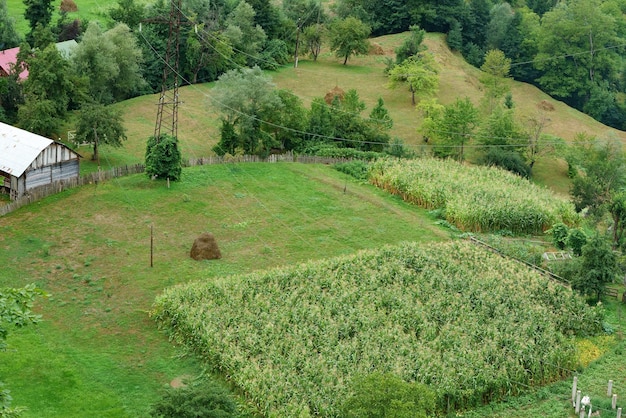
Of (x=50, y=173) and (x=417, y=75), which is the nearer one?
(x=50, y=173)

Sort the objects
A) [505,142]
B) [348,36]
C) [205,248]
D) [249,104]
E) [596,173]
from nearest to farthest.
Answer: [205,248], [249,104], [596,173], [505,142], [348,36]

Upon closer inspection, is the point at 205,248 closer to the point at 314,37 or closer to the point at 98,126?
the point at 98,126

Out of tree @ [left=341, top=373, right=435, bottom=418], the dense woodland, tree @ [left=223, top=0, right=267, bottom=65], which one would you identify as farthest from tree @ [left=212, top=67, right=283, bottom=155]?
tree @ [left=341, top=373, right=435, bottom=418]

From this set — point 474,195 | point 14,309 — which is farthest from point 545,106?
point 14,309

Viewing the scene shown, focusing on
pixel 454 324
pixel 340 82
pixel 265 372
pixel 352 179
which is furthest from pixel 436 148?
pixel 265 372

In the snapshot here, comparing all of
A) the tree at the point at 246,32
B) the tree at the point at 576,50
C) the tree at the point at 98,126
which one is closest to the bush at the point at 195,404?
the tree at the point at 98,126
